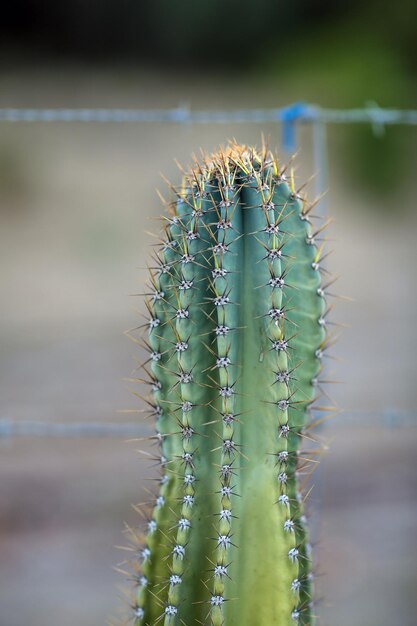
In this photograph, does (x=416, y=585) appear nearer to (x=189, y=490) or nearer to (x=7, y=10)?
(x=189, y=490)

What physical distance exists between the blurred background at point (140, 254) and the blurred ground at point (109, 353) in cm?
Answer: 2

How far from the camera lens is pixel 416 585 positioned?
505cm

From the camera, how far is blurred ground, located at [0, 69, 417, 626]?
5195 mm

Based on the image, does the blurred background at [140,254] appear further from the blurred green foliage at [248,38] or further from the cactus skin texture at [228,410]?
the cactus skin texture at [228,410]

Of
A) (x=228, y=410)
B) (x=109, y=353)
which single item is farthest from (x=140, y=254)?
(x=228, y=410)

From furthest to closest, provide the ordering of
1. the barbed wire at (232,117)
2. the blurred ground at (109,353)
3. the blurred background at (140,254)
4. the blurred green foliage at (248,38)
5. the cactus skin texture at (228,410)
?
the blurred green foliage at (248,38) < the blurred background at (140,254) < the blurred ground at (109,353) < the barbed wire at (232,117) < the cactus skin texture at (228,410)

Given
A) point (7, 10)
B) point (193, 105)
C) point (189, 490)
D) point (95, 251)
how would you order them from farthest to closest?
point (7, 10) < point (193, 105) < point (95, 251) < point (189, 490)

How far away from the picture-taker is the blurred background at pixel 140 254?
5379 mm

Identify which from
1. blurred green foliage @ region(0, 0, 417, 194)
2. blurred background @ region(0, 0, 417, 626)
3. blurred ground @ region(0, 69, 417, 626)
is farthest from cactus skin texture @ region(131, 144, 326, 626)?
blurred green foliage @ region(0, 0, 417, 194)

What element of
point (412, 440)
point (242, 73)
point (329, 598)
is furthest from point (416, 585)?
point (242, 73)

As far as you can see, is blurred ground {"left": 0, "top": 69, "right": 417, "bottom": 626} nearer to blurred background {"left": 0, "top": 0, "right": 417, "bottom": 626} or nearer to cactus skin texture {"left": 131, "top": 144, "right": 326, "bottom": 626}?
blurred background {"left": 0, "top": 0, "right": 417, "bottom": 626}

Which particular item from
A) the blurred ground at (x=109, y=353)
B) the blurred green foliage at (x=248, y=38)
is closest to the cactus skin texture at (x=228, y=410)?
the blurred ground at (x=109, y=353)

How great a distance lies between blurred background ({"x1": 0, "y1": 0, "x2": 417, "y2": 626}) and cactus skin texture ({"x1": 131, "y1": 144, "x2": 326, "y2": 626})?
1.88 ft

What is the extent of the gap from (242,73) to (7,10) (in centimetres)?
522
